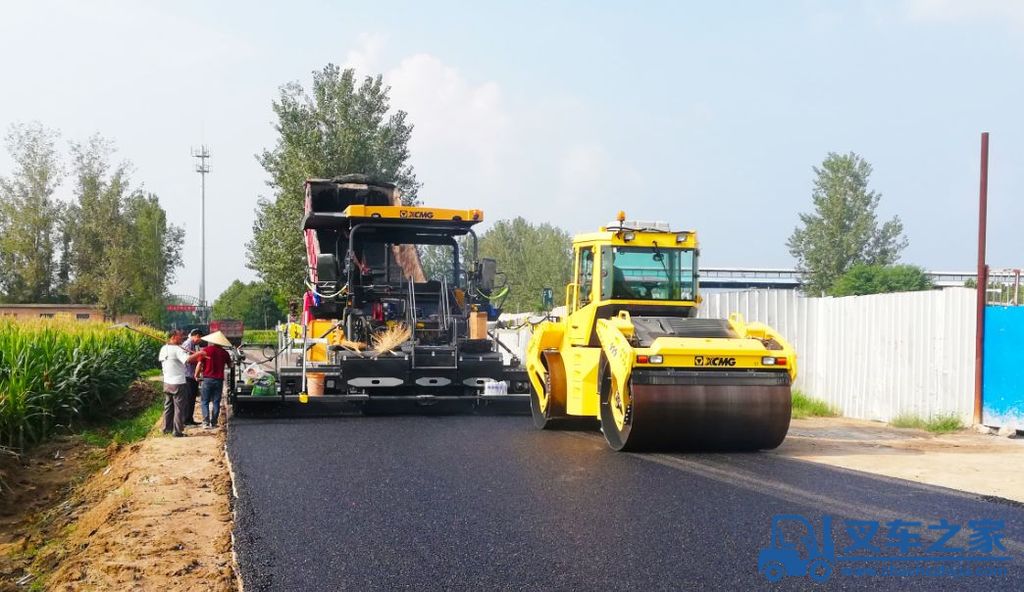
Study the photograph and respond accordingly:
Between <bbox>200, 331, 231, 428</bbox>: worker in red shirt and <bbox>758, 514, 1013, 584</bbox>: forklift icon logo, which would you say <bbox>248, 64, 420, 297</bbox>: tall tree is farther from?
<bbox>758, 514, 1013, 584</bbox>: forklift icon logo

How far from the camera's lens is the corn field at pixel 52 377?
36.4 feet

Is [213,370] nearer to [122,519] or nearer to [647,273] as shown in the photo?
[647,273]

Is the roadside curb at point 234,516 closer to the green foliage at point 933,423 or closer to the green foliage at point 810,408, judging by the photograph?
the green foliage at point 933,423

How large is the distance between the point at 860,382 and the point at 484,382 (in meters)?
5.74

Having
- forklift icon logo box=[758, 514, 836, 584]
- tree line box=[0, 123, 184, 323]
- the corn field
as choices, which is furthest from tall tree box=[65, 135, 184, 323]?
forklift icon logo box=[758, 514, 836, 584]

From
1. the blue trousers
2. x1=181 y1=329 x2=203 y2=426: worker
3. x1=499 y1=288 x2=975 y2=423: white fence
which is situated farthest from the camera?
x1=499 y1=288 x2=975 y2=423: white fence

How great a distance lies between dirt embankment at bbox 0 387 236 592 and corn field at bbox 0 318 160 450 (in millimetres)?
461

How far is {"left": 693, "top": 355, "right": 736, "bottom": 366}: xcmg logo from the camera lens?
9500mm

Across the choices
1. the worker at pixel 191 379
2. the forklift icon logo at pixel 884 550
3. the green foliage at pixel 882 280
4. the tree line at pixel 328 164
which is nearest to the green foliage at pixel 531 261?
the tree line at pixel 328 164

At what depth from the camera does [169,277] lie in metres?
54.4

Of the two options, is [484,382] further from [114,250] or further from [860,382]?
[114,250]

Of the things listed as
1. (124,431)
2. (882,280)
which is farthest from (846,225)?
(124,431)

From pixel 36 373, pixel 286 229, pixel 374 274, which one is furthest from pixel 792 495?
pixel 286 229

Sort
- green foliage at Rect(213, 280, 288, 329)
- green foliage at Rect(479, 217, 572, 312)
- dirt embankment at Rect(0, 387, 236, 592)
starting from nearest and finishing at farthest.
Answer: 1. dirt embankment at Rect(0, 387, 236, 592)
2. green foliage at Rect(479, 217, 572, 312)
3. green foliage at Rect(213, 280, 288, 329)
